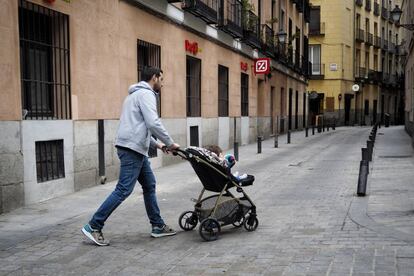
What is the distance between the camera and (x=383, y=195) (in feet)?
26.3

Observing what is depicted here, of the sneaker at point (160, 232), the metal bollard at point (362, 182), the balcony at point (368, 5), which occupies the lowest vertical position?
the sneaker at point (160, 232)

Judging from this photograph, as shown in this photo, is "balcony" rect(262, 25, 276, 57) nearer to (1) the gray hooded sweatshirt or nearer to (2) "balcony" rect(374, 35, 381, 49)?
(1) the gray hooded sweatshirt

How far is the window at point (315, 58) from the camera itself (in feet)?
144

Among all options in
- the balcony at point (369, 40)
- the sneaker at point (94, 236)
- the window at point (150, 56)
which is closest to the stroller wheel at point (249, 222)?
the sneaker at point (94, 236)

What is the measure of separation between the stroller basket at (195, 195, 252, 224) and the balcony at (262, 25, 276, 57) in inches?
726

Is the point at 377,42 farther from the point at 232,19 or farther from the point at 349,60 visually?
the point at 232,19

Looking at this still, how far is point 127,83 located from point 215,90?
6.45 meters

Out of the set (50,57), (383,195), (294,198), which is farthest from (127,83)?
(383,195)

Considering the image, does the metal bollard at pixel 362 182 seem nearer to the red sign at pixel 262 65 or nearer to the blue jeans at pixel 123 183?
the blue jeans at pixel 123 183

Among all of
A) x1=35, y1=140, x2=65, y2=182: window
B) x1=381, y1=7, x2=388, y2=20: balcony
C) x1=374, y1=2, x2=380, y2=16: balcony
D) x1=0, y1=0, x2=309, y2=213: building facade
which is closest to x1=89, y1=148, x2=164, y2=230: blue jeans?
x1=0, y1=0, x2=309, y2=213: building facade

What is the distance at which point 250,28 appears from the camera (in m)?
20.6

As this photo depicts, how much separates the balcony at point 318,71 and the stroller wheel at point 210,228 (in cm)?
3971

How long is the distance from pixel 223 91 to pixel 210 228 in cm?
1319

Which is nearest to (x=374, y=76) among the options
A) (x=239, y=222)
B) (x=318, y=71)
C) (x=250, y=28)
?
(x=318, y=71)
